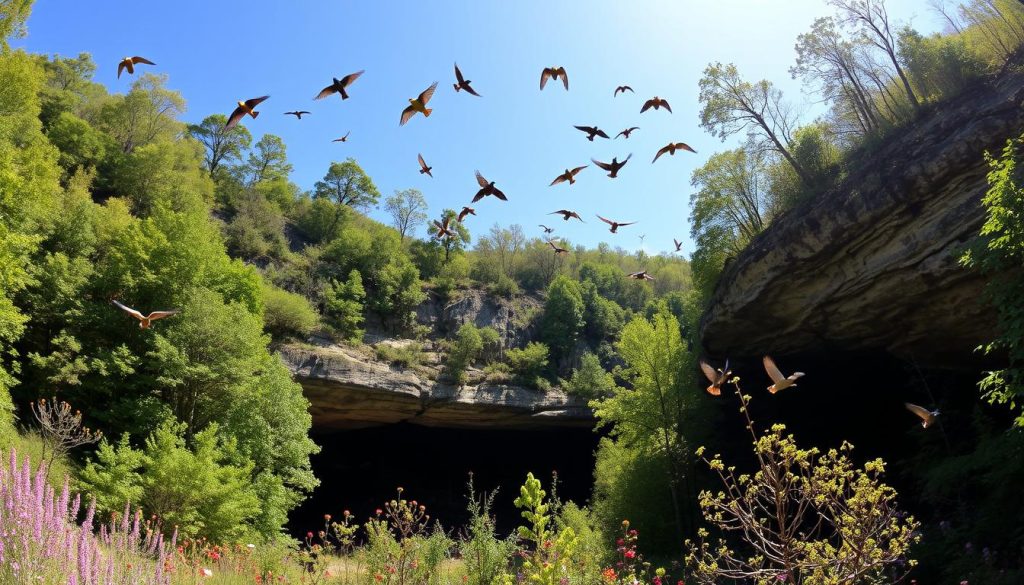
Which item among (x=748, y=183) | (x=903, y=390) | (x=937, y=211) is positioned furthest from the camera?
(x=748, y=183)

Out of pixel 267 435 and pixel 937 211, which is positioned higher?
pixel 937 211

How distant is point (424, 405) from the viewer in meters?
28.0

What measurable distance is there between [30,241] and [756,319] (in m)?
19.8

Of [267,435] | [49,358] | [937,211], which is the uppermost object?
[937,211]

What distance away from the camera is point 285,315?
83.5ft

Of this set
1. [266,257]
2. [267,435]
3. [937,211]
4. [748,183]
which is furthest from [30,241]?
[748,183]

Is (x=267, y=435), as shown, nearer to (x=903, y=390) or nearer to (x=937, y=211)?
(x=937, y=211)

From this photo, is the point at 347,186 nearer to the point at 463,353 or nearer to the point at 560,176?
the point at 463,353

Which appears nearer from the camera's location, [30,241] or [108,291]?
[30,241]

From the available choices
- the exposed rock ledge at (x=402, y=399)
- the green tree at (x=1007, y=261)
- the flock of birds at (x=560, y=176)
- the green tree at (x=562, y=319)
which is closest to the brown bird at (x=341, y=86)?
the flock of birds at (x=560, y=176)

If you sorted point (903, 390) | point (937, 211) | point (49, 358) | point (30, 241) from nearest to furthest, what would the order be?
point (937, 211)
point (30, 241)
point (49, 358)
point (903, 390)

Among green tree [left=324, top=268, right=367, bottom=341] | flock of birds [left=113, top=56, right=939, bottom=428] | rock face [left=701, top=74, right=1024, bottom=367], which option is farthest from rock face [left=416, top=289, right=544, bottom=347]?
flock of birds [left=113, top=56, right=939, bottom=428]

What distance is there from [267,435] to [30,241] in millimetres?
7644

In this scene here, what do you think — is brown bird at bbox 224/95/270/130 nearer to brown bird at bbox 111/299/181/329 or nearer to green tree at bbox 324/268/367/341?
brown bird at bbox 111/299/181/329
